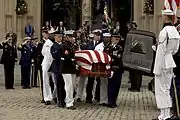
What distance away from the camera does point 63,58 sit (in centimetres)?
1352

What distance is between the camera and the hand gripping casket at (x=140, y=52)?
41.9ft

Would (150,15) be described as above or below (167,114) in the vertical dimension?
above

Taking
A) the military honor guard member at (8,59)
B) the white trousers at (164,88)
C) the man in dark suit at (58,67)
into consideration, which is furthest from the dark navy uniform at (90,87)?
the military honor guard member at (8,59)

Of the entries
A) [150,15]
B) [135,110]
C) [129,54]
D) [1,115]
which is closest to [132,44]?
[129,54]

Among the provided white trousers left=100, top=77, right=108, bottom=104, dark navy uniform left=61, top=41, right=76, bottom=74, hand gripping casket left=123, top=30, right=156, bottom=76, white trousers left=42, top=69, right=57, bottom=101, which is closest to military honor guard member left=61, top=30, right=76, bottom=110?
dark navy uniform left=61, top=41, right=76, bottom=74

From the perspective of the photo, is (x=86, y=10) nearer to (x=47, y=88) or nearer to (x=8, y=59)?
(x=8, y=59)

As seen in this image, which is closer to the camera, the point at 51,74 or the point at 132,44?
the point at 132,44

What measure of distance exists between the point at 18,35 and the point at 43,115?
20403 mm

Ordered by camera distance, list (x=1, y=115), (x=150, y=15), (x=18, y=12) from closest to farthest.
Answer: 1. (x=1, y=115)
2. (x=150, y=15)
3. (x=18, y=12)

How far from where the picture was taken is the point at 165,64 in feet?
34.5

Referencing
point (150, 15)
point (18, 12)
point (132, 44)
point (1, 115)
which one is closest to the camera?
point (1, 115)

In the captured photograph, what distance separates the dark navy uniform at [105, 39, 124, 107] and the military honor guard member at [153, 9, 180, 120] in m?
3.41

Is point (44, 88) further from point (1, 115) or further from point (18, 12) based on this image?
point (18, 12)

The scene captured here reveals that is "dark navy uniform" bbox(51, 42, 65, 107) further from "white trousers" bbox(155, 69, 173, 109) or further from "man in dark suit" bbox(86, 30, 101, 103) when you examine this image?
"white trousers" bbox(155, 69, 173, 109)
